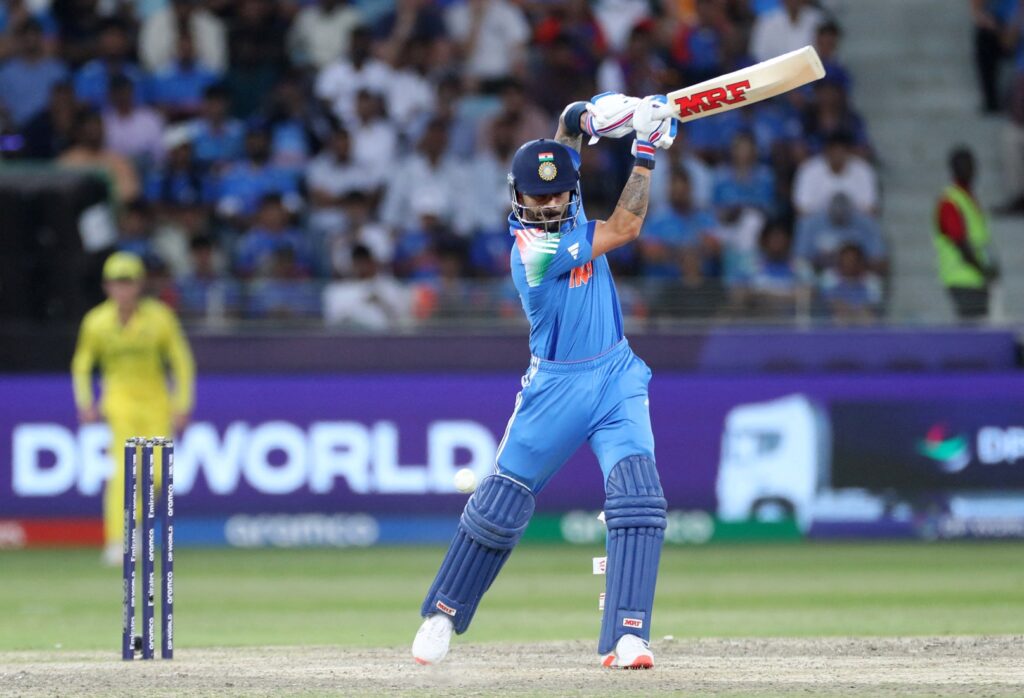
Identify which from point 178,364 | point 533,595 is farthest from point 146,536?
point 178,364

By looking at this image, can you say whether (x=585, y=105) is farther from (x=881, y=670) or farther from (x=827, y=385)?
(x=827, y=385)

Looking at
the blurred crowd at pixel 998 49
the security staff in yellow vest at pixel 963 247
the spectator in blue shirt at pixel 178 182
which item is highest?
the blurred crowd at pixel 998 49

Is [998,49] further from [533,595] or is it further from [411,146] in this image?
[533,595]

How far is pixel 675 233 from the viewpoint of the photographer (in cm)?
1505

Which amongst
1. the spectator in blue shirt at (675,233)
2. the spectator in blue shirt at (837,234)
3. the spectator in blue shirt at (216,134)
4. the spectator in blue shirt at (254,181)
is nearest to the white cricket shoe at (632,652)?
the spectator in blue shirt at (675,233)

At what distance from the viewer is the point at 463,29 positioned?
16.9m

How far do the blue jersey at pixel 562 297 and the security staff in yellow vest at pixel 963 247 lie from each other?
25.2ft

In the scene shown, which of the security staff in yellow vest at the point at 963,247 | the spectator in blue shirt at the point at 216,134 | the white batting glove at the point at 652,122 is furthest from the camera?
the spectator in blue shirt at the point at 216,134

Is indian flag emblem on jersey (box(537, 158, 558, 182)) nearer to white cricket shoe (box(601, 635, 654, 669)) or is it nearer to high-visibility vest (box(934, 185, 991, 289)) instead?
white cricket shoe (box(601, 635, 654, 669))

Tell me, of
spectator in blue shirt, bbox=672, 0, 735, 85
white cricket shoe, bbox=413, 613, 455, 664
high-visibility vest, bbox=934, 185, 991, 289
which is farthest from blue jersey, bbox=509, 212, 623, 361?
spectator in blue shirt, bbox=672, 0, 735, 85

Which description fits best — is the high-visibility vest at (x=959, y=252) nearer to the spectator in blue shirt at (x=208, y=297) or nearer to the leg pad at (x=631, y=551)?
the spectator in blue shirt at (x=208, y=297)

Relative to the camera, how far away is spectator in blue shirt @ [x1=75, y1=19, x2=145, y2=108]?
1609 centimetres

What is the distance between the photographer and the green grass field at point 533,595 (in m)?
9.44

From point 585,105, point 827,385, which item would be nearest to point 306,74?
point 827,385
